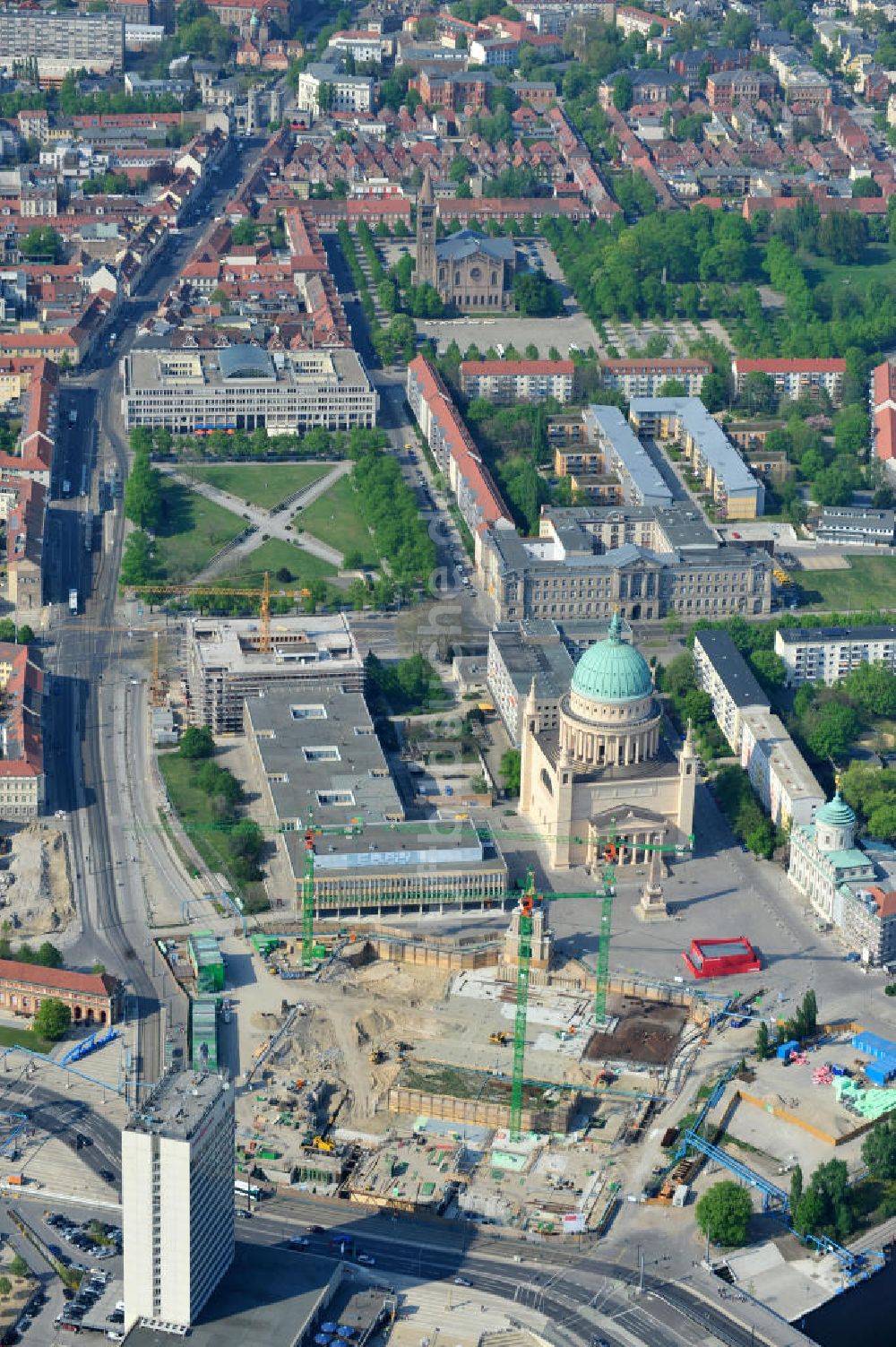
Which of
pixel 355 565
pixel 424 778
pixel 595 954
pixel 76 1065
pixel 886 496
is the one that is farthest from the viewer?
pixel 886 496

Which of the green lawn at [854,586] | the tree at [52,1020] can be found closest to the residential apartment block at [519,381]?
the green lawn at [854,586]

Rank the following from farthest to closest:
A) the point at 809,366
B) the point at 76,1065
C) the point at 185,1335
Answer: the point at 809,366 → the point at 76,1065 → the point at 185,1335

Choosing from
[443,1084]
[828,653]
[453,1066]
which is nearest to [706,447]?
[828,653]

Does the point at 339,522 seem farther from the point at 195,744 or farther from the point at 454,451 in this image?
the point at 195,744

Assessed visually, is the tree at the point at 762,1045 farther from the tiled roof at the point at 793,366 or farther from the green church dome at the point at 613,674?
the tiled roof at the point at 793,366

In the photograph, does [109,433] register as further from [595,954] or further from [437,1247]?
[437,1247]

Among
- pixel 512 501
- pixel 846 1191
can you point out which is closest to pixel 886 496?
pixel 512 501
